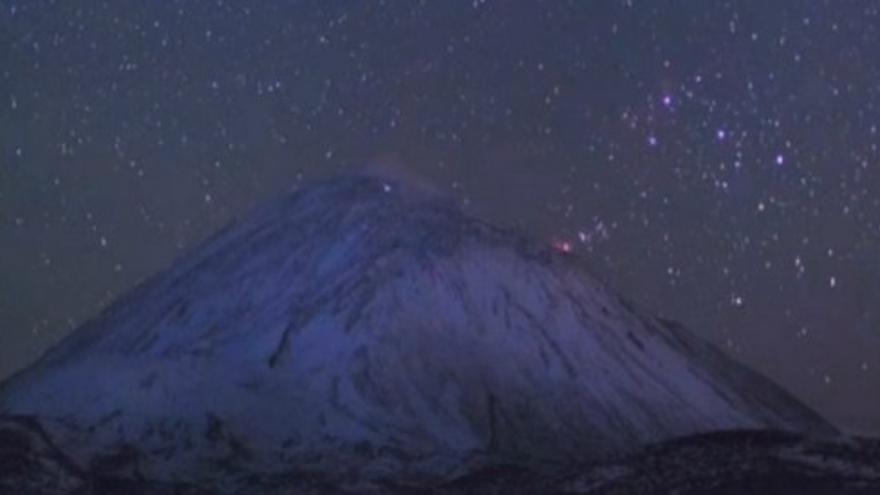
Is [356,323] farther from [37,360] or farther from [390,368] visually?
[37,360]

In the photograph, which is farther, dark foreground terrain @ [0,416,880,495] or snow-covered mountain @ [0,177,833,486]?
snow-covered mountain @ [0,177,833,486]

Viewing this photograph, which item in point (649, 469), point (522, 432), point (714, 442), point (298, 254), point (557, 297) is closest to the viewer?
point (649, 469)

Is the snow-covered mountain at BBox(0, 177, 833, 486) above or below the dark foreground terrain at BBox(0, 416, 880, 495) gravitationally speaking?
above

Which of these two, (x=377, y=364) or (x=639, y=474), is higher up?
(x=377, y=364)

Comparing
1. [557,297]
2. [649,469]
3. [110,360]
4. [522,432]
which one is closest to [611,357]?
[557,297]
